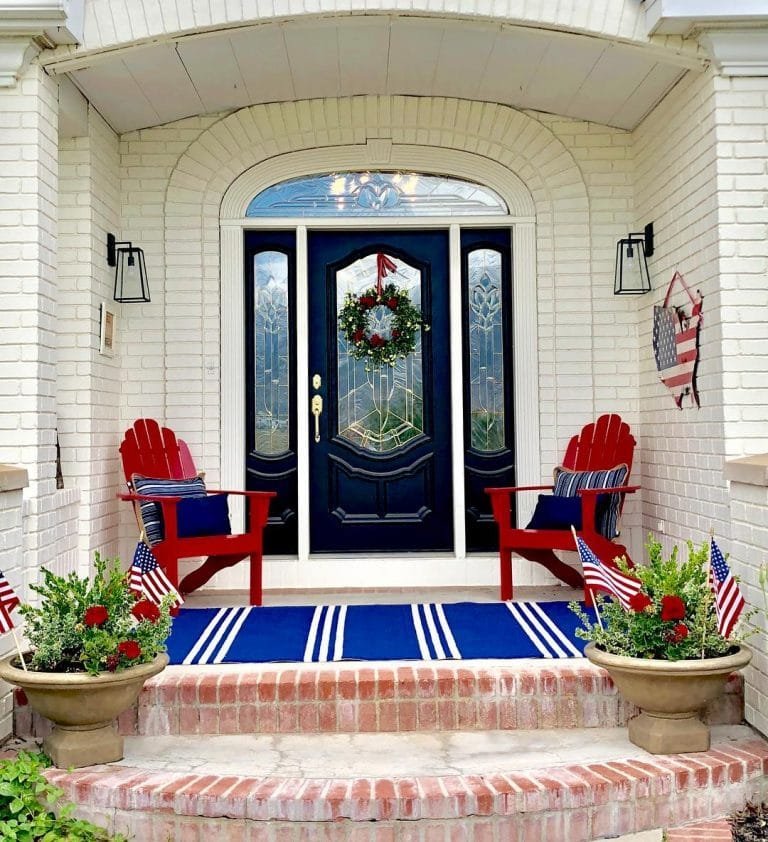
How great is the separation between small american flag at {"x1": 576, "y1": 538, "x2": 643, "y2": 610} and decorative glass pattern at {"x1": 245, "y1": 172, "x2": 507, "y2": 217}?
291 cm

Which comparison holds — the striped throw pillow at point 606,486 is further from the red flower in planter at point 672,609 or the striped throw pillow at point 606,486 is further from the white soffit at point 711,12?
the white soffit at point 711,12

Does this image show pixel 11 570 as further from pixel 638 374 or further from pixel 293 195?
pixel 638 374

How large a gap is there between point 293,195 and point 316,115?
470 mm

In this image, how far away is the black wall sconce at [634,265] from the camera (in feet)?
16.9

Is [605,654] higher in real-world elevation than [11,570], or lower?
lower

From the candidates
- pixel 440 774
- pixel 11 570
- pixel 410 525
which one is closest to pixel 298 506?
pixel 410 525

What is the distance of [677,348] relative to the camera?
4.66 metres

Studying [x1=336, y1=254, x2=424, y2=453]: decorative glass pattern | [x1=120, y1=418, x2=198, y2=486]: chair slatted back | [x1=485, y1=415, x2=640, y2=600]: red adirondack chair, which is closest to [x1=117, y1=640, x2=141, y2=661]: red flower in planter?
[x1=120, y1=418, x2=198, y2=486]: chair slatted back

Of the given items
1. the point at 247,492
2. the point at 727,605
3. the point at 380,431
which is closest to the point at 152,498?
the point at 247,492

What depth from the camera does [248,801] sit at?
2758 millimetres

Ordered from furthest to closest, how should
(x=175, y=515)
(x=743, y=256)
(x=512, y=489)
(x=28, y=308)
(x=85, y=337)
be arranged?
(x=512, y=489) → (x=85, y=337) → (x=175, y=515) → (x=743, y=256) → (x=28, y=308)

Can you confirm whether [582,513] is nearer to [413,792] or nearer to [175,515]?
[175,515]

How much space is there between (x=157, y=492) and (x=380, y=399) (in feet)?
4.72

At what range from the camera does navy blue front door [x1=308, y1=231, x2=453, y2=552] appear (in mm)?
5516
